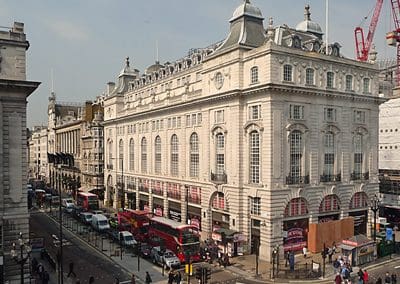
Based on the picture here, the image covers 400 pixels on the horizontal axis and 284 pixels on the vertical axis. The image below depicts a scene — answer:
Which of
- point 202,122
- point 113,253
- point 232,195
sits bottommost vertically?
point 113,253

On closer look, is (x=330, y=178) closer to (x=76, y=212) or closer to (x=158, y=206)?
(x=158, y=206)

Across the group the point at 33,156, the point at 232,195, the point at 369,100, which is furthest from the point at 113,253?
the point at 33,156

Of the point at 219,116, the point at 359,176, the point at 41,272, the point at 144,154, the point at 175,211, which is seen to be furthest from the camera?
the point at 144,154

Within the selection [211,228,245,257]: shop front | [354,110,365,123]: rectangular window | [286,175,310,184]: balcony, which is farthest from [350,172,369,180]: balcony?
[211,228,245,257]: shop front

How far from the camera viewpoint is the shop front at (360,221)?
46844mm

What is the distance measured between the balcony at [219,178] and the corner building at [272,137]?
122 mm

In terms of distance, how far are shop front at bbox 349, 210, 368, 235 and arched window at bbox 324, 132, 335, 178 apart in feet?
19.9

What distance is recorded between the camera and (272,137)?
129 feet

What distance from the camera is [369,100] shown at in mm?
47719

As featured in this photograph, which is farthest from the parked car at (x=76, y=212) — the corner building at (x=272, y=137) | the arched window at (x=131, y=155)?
the corner building at (x=272, y=137)

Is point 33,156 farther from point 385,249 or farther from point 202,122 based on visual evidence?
point 385,249

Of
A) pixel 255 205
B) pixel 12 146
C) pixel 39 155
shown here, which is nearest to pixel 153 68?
pixel 255 205

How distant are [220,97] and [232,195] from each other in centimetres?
1081

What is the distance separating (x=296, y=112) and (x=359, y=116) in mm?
10658
